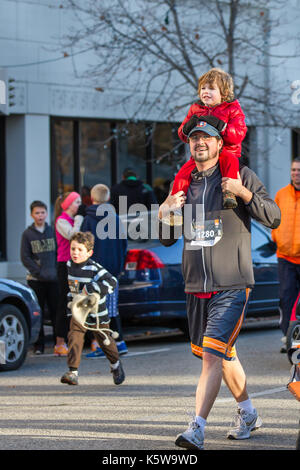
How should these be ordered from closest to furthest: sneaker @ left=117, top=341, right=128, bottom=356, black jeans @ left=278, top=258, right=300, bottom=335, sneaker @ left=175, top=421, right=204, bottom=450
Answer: sneaker @ left=175, top=421, right=204, bottom=450
black jeans @ left=278, top=258, right=300, bottom=335
sneaker @ left=117, top=341, right=128, bottom=356

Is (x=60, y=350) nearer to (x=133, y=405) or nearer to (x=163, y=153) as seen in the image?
(x=133, y=405)

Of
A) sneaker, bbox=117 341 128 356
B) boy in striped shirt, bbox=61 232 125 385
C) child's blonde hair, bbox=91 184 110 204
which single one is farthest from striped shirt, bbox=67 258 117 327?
child's blonde hair, bbox=91 184 110 204

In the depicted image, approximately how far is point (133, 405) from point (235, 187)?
2.69 meters

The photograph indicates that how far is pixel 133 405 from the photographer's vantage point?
8.29 meters

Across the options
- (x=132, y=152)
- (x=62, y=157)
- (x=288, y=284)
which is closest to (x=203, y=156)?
(x=288, y=284)

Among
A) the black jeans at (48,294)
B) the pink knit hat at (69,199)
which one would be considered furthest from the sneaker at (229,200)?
the black jeans at (48,294)

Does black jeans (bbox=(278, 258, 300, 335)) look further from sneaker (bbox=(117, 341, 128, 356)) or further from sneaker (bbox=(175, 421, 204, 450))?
sneaker (bbox=(175, 421, 204, 450))

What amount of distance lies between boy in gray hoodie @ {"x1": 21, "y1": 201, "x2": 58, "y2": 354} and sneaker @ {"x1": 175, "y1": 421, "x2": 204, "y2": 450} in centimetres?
664

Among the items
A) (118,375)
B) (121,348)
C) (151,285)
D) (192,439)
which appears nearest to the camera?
(192,439)

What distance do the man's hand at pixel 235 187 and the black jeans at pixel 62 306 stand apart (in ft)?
21.3

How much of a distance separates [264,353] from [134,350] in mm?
1818

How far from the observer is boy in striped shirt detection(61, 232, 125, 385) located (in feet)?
31.2

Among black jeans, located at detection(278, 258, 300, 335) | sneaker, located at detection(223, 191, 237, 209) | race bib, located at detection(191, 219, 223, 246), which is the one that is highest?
sneaker, located at detection(223, 191, 237, 209)
